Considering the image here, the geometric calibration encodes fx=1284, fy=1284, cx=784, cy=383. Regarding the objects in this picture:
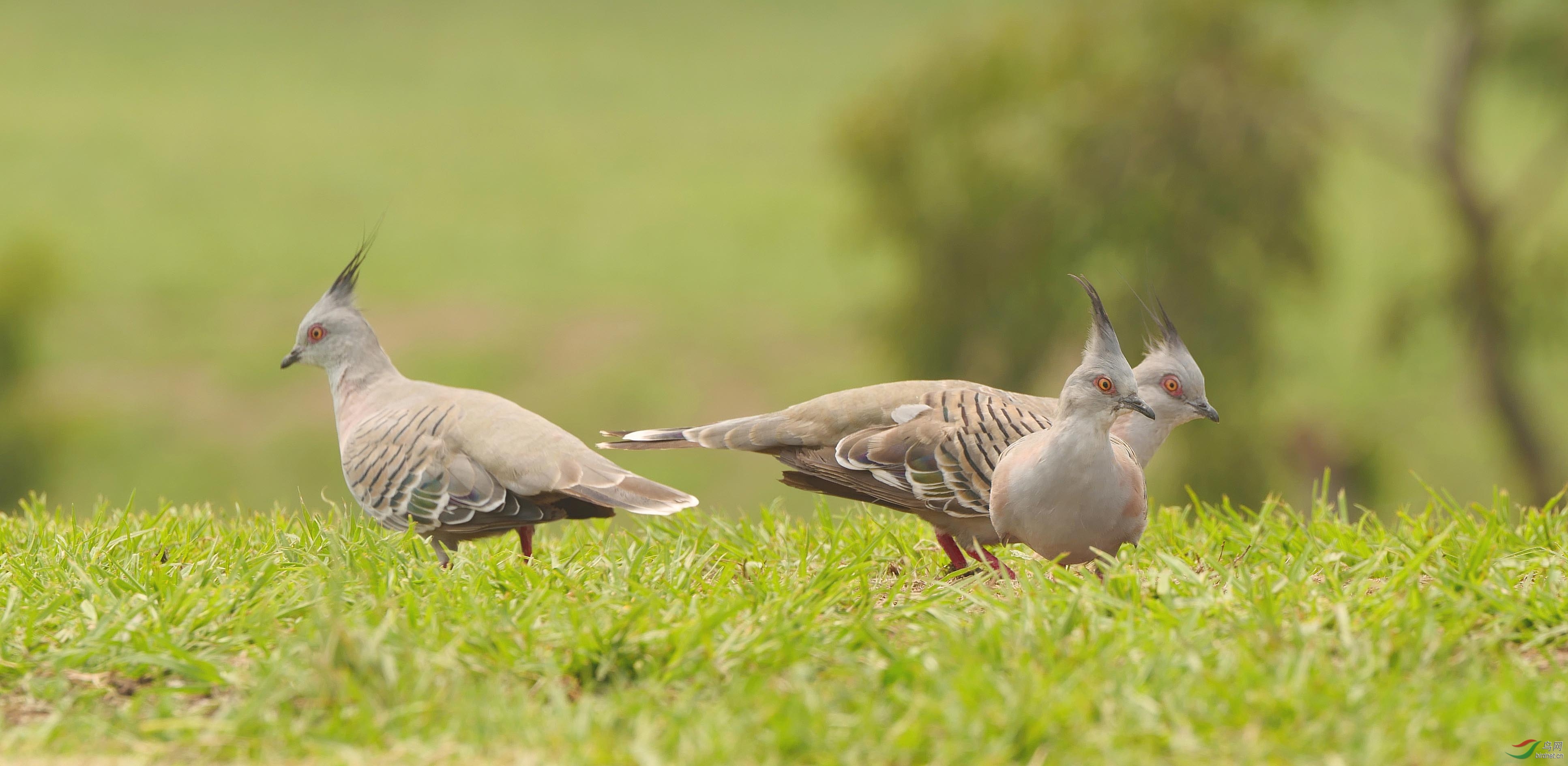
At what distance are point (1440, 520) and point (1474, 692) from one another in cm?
224

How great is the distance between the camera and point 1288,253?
11.3 meters

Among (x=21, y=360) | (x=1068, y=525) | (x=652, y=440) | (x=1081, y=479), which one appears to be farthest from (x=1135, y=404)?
(x=21, y=360)

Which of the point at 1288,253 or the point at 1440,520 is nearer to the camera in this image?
the point at 1440,520

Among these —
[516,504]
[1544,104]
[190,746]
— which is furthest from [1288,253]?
[190,746]

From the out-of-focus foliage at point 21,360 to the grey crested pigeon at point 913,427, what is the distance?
12.7 metres

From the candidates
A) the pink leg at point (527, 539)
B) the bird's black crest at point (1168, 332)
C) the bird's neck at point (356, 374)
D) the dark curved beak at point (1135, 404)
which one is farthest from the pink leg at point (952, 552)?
the bird's neck at point (356, 374)

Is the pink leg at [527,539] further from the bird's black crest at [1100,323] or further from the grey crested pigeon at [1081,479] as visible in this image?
the bird's black crest at [1100,323]

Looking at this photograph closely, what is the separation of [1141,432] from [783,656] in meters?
2.10

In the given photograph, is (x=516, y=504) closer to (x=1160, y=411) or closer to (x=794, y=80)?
(x=1160, y=411)

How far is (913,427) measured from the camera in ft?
15.6

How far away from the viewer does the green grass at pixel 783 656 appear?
2805 mm

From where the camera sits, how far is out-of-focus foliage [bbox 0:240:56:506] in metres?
15.1

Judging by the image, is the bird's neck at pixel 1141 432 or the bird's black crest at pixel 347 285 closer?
the bird's neck at pixel 1141 432

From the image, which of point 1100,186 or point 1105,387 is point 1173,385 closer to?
point 1105,387
